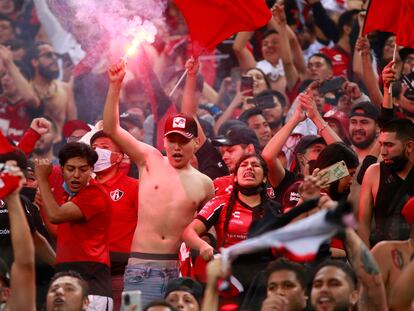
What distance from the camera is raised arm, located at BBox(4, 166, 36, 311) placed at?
31.1ft

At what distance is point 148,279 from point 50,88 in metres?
5.25

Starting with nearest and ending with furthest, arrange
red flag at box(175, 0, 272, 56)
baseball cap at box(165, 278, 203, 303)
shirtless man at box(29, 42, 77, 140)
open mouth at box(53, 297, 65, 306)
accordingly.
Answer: open mouth at box(53, 297, 65, 306) → baseball cap at box(165, 278, 203, 303) → red flag at box(175, 0, 272, 56) → shirtless man at box(29, 42, 77, 140)

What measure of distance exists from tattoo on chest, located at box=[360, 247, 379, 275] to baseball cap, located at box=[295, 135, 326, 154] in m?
2.84

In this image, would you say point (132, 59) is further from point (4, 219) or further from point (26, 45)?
point (4, 219)

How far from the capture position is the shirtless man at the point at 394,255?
10.2m

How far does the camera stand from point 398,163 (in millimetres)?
11320

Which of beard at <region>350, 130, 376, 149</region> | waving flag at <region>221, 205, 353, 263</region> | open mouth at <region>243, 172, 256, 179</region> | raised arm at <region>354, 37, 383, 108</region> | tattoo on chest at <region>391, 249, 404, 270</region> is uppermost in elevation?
raised arm at <region>354, 37, 383, 108</region>

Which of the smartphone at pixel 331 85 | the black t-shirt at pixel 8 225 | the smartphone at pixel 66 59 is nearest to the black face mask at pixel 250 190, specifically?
the black t-shirt at pixel 8 225

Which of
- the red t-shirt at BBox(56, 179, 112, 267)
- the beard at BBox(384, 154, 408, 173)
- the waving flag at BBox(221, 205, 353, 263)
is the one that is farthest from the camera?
the beard at BBox(384, 154, 408, 173)

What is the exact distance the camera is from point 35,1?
16312mm

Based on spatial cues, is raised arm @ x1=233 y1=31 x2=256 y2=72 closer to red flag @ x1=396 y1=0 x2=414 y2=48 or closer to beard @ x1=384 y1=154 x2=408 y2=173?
red flag @ x1=396 y1=0 x2=414 y2=48

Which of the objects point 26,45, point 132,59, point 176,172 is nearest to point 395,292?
point 176,172

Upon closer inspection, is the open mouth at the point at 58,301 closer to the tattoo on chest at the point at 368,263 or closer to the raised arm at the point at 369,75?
the tattoo on chest at the point at 368,263

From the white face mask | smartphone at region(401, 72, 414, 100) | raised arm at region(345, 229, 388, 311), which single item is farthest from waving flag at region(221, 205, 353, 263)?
smartphone at region(401, 72, 414, 100)
